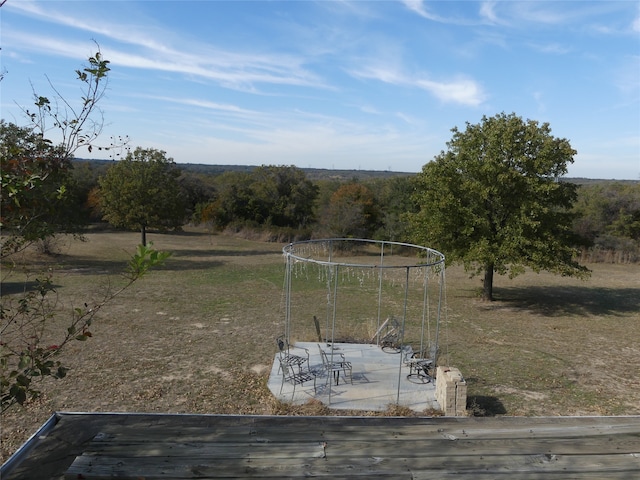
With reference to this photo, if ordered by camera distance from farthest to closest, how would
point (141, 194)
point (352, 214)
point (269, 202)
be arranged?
point (269, 202)
point (352, 214)
point (141, 194)

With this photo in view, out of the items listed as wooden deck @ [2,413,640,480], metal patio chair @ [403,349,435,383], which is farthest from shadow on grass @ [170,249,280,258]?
wooden deck @ [2,413,640,480]

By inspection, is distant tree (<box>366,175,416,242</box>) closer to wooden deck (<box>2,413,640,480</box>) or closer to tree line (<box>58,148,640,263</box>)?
tree line (<box>58,148,640,263</box>)

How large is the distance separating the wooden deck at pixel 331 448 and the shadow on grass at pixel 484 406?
4.81 m

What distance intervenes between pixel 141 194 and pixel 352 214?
16050 mm

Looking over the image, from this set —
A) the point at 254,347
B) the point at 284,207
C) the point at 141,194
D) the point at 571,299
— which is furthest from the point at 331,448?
the point at 284,207

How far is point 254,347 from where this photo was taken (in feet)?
37.3

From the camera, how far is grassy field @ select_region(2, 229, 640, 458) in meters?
8.26

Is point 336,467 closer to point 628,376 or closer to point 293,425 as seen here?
point 293,425

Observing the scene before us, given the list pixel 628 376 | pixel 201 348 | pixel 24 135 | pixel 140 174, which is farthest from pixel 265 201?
pixel 24 135

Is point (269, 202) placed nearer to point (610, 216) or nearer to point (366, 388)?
point (610, 216)

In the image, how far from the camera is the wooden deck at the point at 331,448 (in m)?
2.54

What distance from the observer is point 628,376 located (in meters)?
10.3

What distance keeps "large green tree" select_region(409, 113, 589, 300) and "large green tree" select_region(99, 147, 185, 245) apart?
52.5 ft

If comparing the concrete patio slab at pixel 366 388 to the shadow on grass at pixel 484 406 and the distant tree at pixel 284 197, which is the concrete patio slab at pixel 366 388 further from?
the distant tree at pixel 284 197
